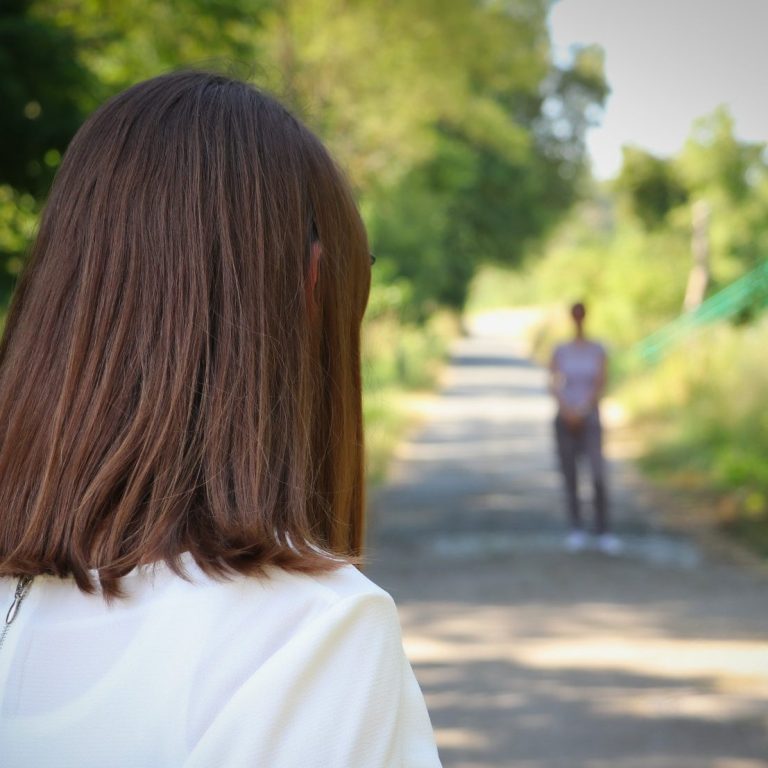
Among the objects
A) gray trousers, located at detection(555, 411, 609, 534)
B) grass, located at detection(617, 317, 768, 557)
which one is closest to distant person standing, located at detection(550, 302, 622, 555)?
gray trousers, located at detection(555, 411, 609, 534)

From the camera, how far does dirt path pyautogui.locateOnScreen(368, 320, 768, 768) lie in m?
4.74

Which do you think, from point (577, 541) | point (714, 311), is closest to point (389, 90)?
point (714, 311)

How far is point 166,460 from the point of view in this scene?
1.20 metres

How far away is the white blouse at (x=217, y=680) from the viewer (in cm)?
105

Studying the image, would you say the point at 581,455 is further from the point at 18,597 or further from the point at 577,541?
the point at 18,597

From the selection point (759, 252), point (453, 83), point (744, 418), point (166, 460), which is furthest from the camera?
point (453, 83)

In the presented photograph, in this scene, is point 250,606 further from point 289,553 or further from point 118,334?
point 118,334

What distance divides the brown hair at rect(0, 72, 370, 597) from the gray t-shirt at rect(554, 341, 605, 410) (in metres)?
7.54

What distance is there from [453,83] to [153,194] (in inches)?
735

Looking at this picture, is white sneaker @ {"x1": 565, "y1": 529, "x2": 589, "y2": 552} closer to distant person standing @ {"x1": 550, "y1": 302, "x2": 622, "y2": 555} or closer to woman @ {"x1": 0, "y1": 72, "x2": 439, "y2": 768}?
distant person standing @ {"x1": 550, "y1": 302, "x2": 622, "y2": 555}

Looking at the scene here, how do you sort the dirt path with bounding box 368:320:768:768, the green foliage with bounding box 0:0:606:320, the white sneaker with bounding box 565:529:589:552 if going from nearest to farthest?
1. the dirt path with bounding box 368:320:768:768
2. the green foliage with bounding box 0:0:606:320
3. the white sneaker with bounding box 565:529:589:552

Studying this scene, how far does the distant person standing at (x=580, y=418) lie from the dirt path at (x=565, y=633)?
0.99ft

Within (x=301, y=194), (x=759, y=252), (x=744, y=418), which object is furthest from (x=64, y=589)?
(x=759, y=252)

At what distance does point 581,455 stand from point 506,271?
33456 mm
